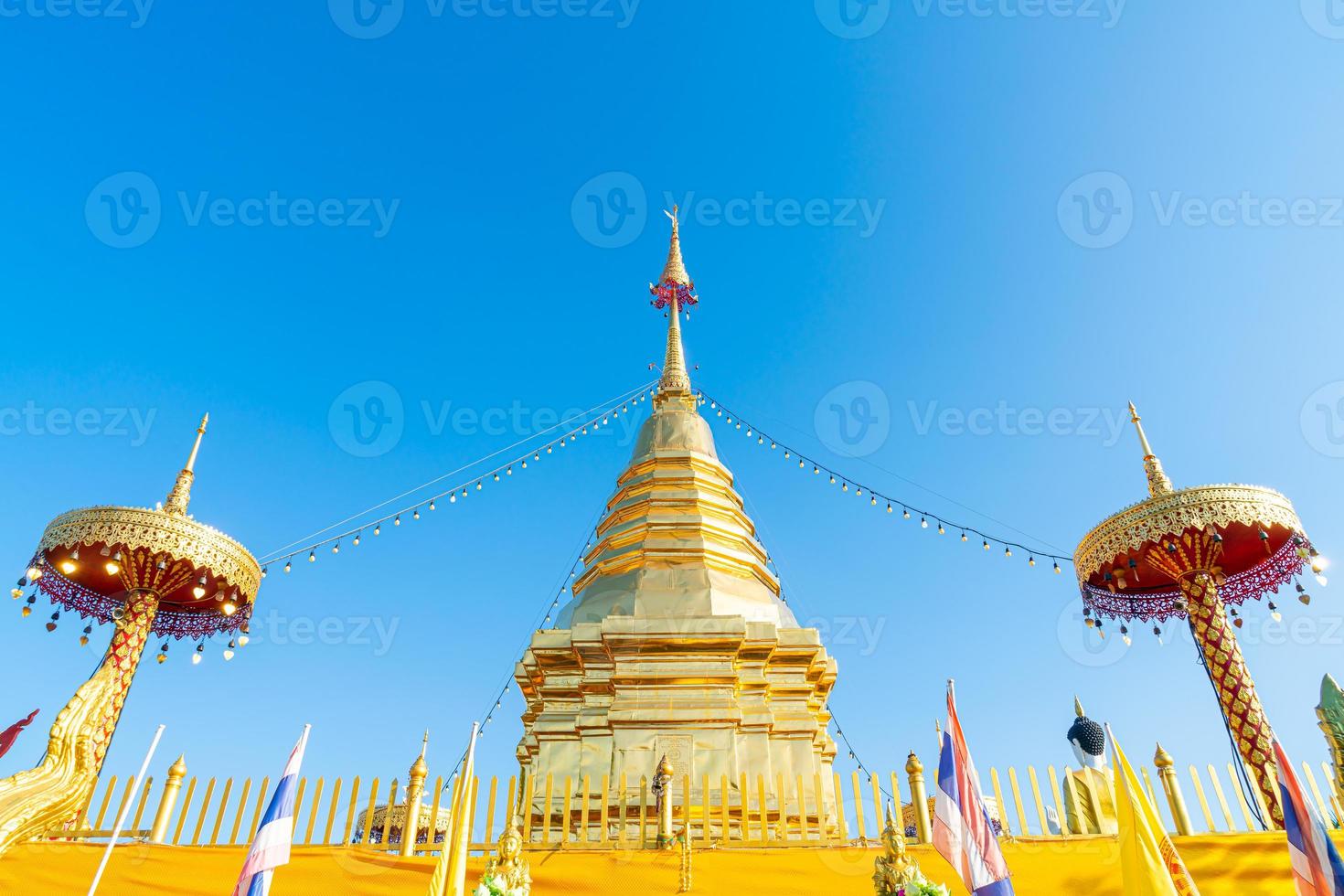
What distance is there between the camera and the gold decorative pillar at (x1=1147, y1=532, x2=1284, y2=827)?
1280 centimetres

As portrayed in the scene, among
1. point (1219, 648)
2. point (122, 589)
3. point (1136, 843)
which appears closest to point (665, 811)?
point (1136, 843)

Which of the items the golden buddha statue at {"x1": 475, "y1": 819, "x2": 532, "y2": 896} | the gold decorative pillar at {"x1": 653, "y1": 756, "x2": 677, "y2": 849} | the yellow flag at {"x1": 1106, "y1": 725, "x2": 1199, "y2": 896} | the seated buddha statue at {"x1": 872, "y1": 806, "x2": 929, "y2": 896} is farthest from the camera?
the gold decorative pillar at {"x1": 653, "y1": 756, "x2": 677, "y2": 849}

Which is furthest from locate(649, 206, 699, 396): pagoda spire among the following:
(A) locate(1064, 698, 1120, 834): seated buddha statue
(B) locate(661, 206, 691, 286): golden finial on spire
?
(A) locate(1064, 698, 1120, 834): seated buddha statue

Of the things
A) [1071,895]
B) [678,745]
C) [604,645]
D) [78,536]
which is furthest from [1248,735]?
[78,536]

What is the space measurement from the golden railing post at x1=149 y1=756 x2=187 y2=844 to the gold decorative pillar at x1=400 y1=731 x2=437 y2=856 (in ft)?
8.48

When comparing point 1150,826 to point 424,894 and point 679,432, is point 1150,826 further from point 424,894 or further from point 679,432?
point 679,432

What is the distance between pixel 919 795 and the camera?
33.0 ft

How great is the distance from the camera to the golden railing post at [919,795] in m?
9.97

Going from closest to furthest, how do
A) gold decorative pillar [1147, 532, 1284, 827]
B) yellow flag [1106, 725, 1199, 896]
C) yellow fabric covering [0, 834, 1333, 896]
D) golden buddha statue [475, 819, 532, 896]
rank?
yellow flag [1106, 725, 1199, 896], golden buddha statue [475, 819, 532, 896], yellow fabric covering [0, 834, 1333, 896], gold decorative pillar [1147, 532, 1284, 827]

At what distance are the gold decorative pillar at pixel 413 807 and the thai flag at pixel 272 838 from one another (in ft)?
5.39

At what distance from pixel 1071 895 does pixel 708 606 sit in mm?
8720

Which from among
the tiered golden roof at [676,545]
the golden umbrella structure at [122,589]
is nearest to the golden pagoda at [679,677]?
the tiered golden roof at [676,545]

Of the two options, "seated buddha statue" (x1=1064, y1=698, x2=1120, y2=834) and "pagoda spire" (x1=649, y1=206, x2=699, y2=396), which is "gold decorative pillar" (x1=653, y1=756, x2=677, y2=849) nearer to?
"seated buddha statue" (x1=1064, y1=698, x2=1120, y2=834)

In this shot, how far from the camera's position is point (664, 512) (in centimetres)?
1967
